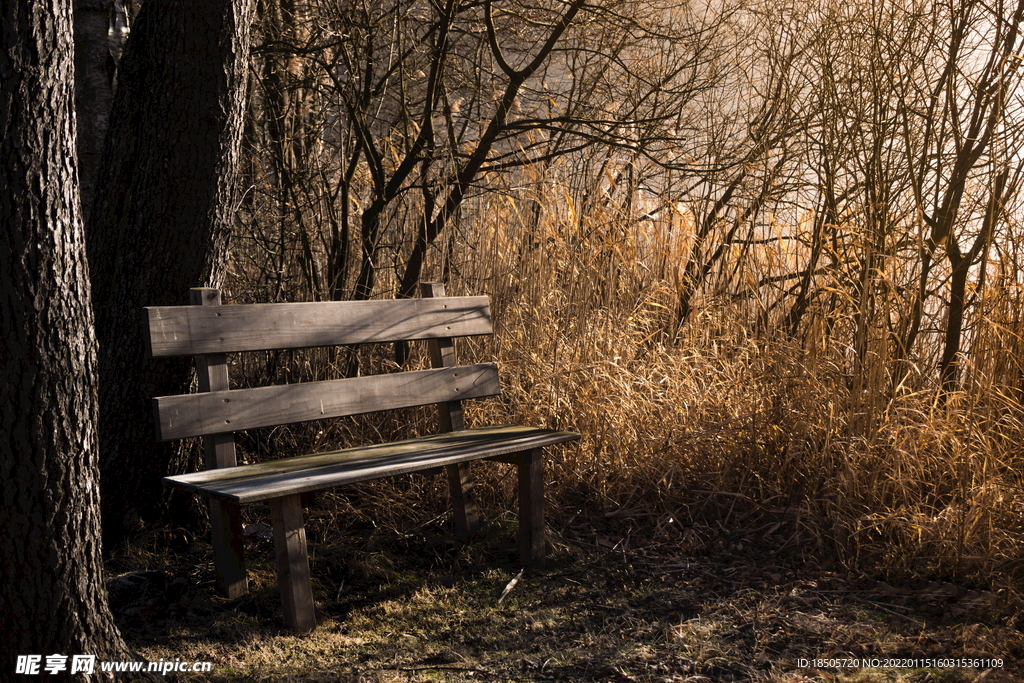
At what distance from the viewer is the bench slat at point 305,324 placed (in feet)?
7.66

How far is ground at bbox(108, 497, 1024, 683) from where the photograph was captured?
2.16 meters

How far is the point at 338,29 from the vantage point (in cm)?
376

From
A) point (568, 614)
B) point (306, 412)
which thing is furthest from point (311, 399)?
point (568, 614)

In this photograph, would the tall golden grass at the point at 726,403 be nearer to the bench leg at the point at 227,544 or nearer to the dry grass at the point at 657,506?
the dry grass at the point at 657,506

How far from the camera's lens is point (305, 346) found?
104 inches

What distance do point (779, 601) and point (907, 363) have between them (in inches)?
51.1

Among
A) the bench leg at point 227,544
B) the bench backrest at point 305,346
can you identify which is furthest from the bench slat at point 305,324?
the bench leg at point 227,544

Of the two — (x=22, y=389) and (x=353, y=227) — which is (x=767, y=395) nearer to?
(x=353, y=227)

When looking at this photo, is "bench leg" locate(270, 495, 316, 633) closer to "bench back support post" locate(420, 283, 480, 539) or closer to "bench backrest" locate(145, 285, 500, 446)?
"bench backrest" locate(145, 285, 500, 446)

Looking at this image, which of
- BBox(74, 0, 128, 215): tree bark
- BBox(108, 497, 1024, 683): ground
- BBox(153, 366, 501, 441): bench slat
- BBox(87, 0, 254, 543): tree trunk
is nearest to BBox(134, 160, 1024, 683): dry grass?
BBox(108, 497, 1024, 683): ground

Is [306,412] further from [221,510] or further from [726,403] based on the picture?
[726,403]

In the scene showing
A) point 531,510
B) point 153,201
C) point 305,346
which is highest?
point 153,201

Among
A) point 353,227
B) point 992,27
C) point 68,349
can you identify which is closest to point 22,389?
point 68,349

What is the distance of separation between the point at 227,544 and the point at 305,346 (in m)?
0.61
